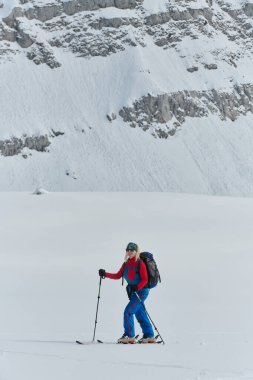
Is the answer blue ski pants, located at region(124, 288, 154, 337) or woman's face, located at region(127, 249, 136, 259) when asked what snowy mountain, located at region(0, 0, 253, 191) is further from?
woman's face, located at region(127, 249, 136, 259)

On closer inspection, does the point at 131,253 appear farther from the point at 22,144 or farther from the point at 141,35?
the point at 141,35

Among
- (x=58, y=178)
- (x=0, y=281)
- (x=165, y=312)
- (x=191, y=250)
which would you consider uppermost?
(x=165, y=312)

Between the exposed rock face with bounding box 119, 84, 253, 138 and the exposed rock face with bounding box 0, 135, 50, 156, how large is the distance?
54.1 feet

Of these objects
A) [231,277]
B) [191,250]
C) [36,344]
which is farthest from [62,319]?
[191,250]

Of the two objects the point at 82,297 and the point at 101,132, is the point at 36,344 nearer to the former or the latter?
the point at 82,297

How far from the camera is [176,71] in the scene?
4998 inches

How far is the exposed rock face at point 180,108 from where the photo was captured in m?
116

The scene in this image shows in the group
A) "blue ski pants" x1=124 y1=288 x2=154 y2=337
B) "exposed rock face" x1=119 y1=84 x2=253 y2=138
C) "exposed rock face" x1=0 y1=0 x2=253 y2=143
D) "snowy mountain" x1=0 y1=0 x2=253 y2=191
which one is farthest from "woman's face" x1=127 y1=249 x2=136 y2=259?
"exposed rock face" x1=0 y1=0 x2=253 y2=143

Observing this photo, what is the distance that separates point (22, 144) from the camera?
109 meters

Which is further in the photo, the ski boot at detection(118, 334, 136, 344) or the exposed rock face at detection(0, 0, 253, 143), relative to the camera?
the exposed rock face at detection(0, 0, 253, 143)

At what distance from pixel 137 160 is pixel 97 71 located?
2792cm

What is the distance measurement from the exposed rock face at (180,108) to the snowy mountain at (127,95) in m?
0.22

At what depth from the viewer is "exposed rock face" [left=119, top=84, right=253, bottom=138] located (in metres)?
116

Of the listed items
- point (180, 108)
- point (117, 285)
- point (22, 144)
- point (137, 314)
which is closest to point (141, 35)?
point (180, 108)
